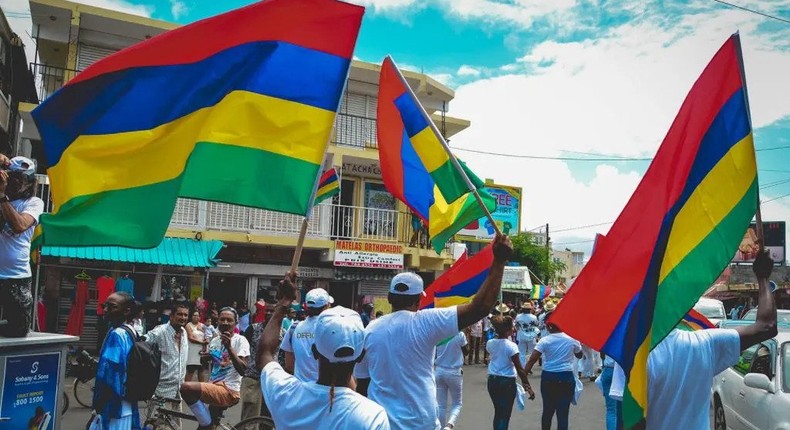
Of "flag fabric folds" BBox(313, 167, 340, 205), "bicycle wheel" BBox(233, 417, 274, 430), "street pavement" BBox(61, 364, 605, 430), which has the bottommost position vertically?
"street pavement" BBox(61, 364, 605, 430)

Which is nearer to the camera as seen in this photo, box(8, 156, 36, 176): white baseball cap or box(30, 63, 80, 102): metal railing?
box(8, 156, 36, 176): white baseball cap

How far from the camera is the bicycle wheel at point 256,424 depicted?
22.8 ft

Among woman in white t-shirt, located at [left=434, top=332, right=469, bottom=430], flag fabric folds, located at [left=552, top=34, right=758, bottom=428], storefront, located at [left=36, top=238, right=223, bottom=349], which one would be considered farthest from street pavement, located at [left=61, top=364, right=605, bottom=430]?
flag fabric folds, located at [left=552, top=34, right=758, bottom=428]

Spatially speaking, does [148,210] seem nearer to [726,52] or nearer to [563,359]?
[726,52]

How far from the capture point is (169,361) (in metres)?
7.71

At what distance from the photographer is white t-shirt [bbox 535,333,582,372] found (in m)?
8.23

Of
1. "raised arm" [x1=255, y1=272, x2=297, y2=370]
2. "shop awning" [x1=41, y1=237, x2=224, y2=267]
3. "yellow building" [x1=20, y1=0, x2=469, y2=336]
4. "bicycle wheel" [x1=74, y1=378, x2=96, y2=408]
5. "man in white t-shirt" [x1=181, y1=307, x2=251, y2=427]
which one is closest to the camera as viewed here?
"raised arm" [x1=255, y1=272, x2=297, y2=370]

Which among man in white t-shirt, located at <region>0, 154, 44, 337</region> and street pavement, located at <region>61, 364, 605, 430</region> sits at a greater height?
man in white t-shirt, located at <region>0, 154, 44, 337</region>

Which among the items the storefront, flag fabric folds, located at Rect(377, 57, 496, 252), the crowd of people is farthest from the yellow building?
flag fabric folds, located at Rect(377, 57, 496, 252)

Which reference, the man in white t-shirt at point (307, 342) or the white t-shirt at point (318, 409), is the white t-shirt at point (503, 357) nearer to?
the man in white t-shirt at point (307, 342)

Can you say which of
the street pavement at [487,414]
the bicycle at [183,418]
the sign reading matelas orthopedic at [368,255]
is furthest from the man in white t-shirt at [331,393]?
the sign reading matelas orthopedic at [368,255]

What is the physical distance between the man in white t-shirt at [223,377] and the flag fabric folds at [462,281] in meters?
2.35

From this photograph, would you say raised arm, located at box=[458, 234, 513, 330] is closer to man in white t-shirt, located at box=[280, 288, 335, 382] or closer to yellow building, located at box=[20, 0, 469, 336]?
man in white t-shirt, located at box=[280, 288, 335, 382]

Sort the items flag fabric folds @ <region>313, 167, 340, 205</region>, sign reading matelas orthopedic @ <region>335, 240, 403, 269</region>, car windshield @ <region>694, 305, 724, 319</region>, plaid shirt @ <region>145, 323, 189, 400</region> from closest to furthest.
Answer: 1. plaid shirt @ <region>145, 323, 189, 400</region>
2. flag fabric folds @ <region>313, 167, 340, 205</region>
3. car windshield @ <region>694, 305, 724, 319</region>
4. sign reading matelas orthopedic @ <region>335, 240, 403, 269</region>
